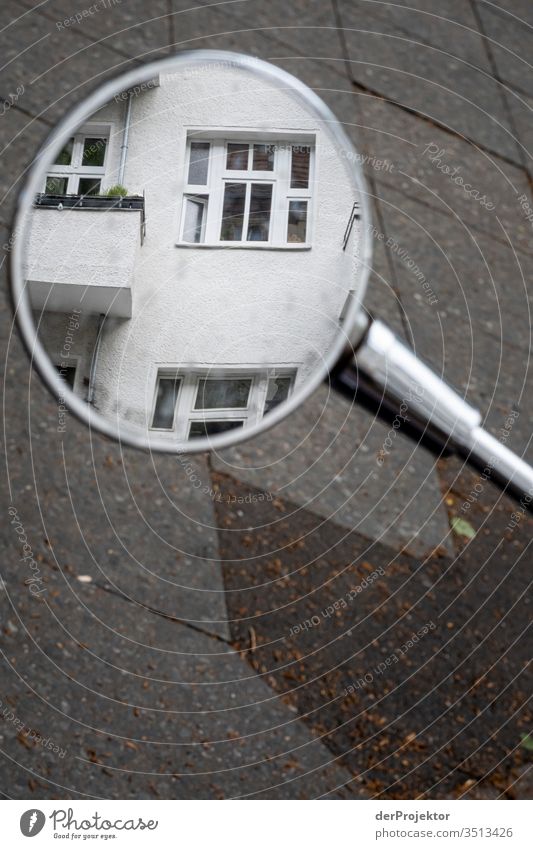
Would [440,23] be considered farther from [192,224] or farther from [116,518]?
[192,224]

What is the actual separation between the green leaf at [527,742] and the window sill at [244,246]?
0.87 m

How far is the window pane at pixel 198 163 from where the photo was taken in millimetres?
471

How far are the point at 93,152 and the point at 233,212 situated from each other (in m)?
0.09

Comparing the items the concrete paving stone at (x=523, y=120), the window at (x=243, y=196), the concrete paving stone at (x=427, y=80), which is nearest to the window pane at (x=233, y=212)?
the window at (x=243, y=196)

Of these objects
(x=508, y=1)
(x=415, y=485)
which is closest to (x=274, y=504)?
(x=415, y=485)

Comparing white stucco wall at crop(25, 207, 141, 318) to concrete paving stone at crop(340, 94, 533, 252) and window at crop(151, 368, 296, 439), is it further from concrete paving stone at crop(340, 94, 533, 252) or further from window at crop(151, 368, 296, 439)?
concrete paving stone at crop(340, 94, 533, 252)

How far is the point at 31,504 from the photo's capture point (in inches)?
42.1

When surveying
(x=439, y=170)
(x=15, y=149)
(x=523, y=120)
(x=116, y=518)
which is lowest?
(x=116, y=518)

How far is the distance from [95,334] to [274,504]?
73 cm

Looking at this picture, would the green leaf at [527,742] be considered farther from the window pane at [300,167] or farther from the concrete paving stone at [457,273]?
the window pane at [300,167]

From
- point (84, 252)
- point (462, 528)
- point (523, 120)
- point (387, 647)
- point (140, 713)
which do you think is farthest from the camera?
point (523, 120)

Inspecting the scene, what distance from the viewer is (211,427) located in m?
0.49

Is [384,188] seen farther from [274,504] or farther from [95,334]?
[95,334]

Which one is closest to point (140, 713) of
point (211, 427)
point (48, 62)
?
point (211, 427)
